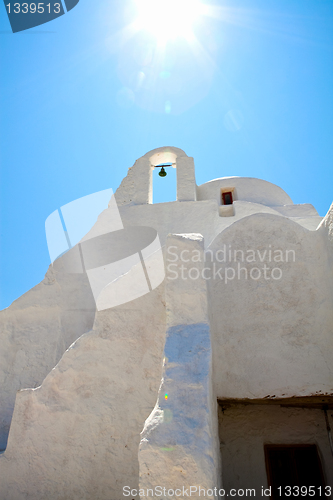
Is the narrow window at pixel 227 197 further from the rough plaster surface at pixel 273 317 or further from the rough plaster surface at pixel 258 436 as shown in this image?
the rough plaster surface at pixel 258 436

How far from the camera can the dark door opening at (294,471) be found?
424 cm

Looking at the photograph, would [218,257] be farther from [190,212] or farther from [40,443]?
[190,212]

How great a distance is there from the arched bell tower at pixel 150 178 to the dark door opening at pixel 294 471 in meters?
5.60

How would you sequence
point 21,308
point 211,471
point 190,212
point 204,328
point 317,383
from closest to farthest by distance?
point 211,471
point 204,328
point 317,383
point 21,308
point 190,212

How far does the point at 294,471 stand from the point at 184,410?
233 cm

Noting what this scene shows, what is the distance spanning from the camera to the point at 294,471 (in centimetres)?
428

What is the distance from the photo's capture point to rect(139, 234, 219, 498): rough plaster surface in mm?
2682

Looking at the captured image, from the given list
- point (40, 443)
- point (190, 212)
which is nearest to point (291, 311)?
point (40, 443)

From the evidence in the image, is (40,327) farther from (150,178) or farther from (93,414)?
(150,178)

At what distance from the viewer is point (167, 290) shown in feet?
12.5

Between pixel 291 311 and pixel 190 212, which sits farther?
pixel 190 212

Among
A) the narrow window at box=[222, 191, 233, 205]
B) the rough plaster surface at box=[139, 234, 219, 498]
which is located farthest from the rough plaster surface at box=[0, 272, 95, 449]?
the narrow window at box=[222, 191, 233, 205]

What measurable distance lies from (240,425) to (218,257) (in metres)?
2.14

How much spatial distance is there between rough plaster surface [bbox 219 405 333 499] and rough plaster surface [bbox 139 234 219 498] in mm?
1463
